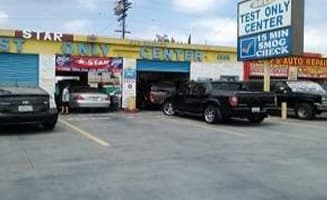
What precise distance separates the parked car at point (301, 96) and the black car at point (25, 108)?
8.92m

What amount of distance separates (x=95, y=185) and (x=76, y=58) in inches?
688

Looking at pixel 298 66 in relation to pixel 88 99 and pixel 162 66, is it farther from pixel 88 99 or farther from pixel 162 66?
pixel 88 99

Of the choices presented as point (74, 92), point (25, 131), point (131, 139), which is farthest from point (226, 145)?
point (74, 92)

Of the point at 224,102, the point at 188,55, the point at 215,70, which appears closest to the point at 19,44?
the point at 188,55

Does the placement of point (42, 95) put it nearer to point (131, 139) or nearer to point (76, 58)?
point (131, 139)

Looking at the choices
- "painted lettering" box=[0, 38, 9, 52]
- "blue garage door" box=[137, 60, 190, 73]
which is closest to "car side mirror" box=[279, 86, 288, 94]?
"blue garage door" box=[137, 60, 190, 73]

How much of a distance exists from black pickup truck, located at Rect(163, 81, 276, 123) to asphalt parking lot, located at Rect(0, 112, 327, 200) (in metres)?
1.27

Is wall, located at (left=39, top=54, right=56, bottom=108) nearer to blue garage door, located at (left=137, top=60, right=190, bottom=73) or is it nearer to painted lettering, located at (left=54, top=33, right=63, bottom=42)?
painted lettering, located at (left=54, top=33, right=63, bottom=42)

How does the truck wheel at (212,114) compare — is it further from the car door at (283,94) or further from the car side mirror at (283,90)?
the car side mirror at (283,90)

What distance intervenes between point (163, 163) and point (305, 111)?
13.0 m

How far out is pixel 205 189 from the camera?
790cm

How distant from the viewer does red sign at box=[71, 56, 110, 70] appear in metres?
25.1

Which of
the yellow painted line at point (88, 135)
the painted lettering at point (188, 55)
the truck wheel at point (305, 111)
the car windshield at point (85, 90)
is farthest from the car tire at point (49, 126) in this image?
the painted lettering at point (188, 55)

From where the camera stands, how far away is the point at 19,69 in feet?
78.9
